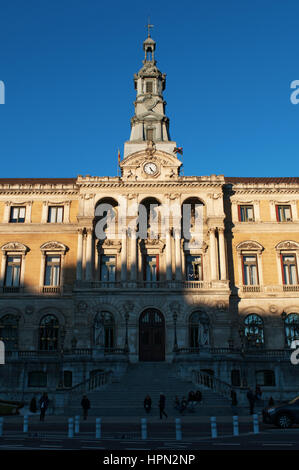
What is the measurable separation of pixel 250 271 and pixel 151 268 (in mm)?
9547

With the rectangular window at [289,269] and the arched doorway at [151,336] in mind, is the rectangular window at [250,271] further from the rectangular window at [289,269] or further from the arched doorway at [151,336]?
the arched doorway at [151,336]

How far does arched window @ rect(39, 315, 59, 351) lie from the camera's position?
4247 cm

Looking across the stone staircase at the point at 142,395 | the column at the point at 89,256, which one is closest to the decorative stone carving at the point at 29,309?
the column at the point at 89,256

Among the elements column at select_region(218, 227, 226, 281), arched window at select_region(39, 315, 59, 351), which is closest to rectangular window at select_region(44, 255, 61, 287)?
arched window at select_region(39, 315, 59, 351)

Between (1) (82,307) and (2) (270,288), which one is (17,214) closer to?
(1) (82,307)

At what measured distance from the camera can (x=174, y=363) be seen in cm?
3800

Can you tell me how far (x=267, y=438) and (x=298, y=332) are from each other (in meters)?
25.7

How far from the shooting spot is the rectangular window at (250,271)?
44.2m

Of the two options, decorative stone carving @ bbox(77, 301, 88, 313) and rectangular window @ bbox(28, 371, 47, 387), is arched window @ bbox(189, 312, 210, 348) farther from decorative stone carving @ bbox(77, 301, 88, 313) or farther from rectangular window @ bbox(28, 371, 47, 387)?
rectangular window @ bbox(28, 371, 47, 387)

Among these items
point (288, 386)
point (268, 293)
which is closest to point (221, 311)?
point (268, 293)

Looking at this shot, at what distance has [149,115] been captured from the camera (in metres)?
53.1

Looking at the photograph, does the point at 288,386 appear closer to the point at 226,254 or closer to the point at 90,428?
the point at 226,254

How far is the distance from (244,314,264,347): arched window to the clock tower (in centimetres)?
1873

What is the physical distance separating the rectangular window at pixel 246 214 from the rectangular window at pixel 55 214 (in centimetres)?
1813
